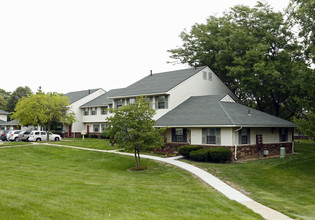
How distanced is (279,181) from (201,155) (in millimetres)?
6343

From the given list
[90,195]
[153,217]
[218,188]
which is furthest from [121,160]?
[153,217]

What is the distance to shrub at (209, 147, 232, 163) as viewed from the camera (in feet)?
74.4

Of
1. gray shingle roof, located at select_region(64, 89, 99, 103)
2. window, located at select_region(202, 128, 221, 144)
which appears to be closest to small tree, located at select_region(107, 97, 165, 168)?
window, located at select_region(202, 128, 221, 144)

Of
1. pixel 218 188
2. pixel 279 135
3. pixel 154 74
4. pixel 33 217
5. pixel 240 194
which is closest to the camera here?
pixel 33 217

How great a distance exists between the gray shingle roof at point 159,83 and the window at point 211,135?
7.17 meters

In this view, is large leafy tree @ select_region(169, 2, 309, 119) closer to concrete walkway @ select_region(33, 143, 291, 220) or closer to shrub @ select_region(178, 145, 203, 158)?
shrub @ select_region(178, 145, 203, 158)

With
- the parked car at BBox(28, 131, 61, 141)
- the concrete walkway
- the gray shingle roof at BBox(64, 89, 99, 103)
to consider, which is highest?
the gray shingle roof at BBox(64, 89, 99, 103)

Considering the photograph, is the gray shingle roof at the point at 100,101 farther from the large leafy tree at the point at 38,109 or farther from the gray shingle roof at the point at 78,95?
the large leafy tree at the point at 38,109

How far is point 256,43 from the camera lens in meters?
34.6

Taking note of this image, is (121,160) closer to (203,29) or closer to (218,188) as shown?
(218,188)

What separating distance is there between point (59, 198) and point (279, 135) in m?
25.1

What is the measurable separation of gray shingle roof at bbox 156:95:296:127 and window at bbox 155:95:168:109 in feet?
4.34

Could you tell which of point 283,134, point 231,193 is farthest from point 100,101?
point 231,193

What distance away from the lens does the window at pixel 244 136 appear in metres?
25.0
